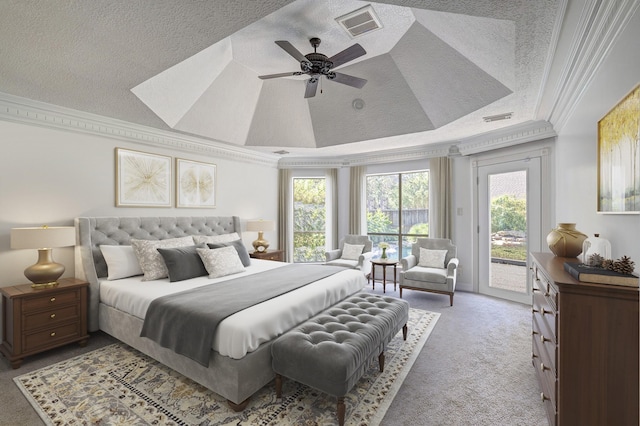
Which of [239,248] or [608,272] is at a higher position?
[608,272]

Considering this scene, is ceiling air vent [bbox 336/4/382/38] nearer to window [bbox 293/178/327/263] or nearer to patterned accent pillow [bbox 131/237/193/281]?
patterned accent pillow [bbox 131/237/193/281]

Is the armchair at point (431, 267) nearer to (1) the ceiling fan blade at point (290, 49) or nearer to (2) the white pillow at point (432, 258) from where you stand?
(2) the white pillow at point (432, 258)

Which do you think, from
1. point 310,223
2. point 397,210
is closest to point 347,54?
point 397,210

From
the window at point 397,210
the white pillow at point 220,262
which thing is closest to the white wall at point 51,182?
the white pillow at point 220,262

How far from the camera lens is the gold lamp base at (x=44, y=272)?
3.00 meters

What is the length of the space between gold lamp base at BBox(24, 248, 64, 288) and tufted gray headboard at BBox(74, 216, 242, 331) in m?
0.31

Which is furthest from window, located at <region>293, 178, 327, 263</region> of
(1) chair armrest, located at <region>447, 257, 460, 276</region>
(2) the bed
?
(1) chair armrest, located at <region>447, 257, 460, 276</region>

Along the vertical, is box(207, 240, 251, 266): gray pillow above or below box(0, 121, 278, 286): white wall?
below

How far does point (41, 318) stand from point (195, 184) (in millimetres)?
2673

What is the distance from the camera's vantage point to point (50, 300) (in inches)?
119

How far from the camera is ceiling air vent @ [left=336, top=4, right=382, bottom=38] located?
2642 mm

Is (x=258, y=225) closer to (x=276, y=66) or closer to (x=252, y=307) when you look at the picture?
(x=276, y=66)

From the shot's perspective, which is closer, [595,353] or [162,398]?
[595,353]

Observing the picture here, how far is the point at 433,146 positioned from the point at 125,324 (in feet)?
18.5
